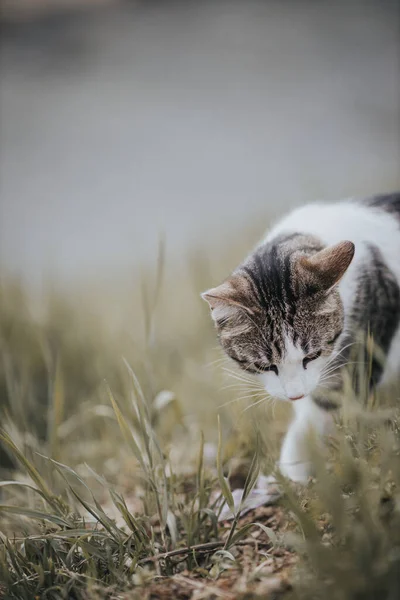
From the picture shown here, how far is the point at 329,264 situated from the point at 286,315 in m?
0.17

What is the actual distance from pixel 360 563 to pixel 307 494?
0.33m

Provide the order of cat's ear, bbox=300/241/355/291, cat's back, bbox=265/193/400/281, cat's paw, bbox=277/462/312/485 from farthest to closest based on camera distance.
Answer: cat's back, bbox=265/193/400/281
cat's paw, bbox=277/462/312/485
cat's ear, bbox=300/241/355/291

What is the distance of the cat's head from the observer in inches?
49.8

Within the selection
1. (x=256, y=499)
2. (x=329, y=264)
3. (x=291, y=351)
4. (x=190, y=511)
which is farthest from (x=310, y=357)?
(x=190, y=511)

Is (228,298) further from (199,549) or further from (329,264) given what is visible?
(199,549)

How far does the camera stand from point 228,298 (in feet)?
4.14

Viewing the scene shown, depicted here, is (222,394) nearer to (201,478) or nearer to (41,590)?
(201,478)

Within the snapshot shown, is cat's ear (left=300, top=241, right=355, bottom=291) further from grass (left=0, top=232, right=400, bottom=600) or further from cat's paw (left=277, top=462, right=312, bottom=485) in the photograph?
cat's paw (left=277, top=462, right=312, bottom=485)

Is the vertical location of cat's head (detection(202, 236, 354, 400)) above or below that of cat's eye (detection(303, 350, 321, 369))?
above

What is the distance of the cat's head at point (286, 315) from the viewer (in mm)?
1266

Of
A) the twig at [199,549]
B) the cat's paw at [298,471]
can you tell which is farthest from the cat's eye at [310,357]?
the twig at [199,549]

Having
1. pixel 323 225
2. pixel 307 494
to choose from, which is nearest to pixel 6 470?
pixel 307 494

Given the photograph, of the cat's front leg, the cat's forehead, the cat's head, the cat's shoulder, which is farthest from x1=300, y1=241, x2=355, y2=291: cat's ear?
the cat's front leg

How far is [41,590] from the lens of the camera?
3.57ft
